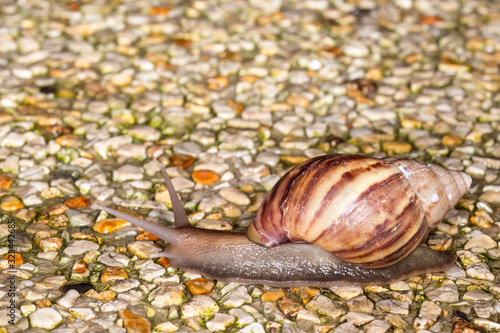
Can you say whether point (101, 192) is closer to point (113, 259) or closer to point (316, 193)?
point (113, 259)

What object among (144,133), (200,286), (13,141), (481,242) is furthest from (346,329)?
(13,141)

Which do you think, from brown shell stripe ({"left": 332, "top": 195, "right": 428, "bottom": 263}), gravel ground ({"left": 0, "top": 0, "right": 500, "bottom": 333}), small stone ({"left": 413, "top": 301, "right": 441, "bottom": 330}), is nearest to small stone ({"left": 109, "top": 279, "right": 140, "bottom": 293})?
gravel ground ({"left": 0, "top": 0, "right": 500, "bottom": 333})

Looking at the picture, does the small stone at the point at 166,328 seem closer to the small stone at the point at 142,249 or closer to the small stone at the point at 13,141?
the small stone at the point at 142,249

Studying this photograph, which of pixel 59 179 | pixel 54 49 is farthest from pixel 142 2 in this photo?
pixel 59 179

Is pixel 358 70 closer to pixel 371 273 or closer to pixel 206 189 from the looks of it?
pixel 206 189

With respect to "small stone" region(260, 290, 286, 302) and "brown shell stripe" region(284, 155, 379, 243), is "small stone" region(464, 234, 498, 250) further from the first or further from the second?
"small stone" region(260, 290, 286, 302)

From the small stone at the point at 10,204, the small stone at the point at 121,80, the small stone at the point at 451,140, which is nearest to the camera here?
the small stone at the point at 10,204

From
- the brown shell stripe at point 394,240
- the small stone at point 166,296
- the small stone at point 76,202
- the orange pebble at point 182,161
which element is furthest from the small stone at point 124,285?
the orange pebble at point 182,161
